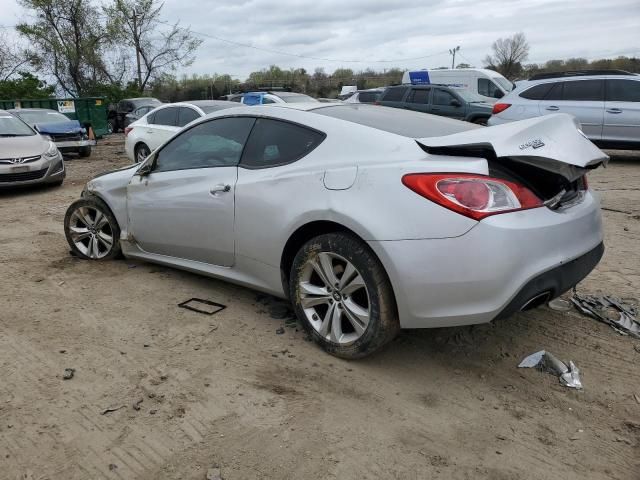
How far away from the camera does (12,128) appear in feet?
34.0

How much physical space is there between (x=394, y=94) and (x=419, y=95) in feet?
3.23

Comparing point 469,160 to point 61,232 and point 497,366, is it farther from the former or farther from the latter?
point 61,232

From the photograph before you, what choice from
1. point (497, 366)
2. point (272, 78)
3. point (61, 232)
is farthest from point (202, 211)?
point (272, 78)

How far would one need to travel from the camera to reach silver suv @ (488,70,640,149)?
10.8 meters

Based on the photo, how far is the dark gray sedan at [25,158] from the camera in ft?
30.9

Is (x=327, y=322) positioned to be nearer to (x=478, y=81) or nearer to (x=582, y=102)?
(x=582, y=102)

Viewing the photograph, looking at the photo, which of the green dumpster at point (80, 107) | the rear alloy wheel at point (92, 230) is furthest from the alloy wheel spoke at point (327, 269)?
the green dumpster at point (80, 107)

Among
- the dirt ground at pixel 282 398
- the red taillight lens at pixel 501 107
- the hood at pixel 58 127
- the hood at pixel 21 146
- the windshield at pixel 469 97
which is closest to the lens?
the dirt ground at pixel 282 398

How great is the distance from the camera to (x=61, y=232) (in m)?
6.73

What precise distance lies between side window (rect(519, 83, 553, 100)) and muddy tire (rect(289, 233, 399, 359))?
10085 millimetres

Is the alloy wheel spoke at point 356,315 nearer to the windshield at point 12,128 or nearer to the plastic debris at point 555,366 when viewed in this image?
the plastic debris at point 555,366

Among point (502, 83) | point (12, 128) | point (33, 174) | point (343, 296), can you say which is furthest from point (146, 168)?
point (502, 83)

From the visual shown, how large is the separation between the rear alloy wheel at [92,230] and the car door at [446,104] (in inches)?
482

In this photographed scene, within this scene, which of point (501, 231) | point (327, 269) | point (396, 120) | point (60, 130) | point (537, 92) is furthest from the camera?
point (60, 130)
